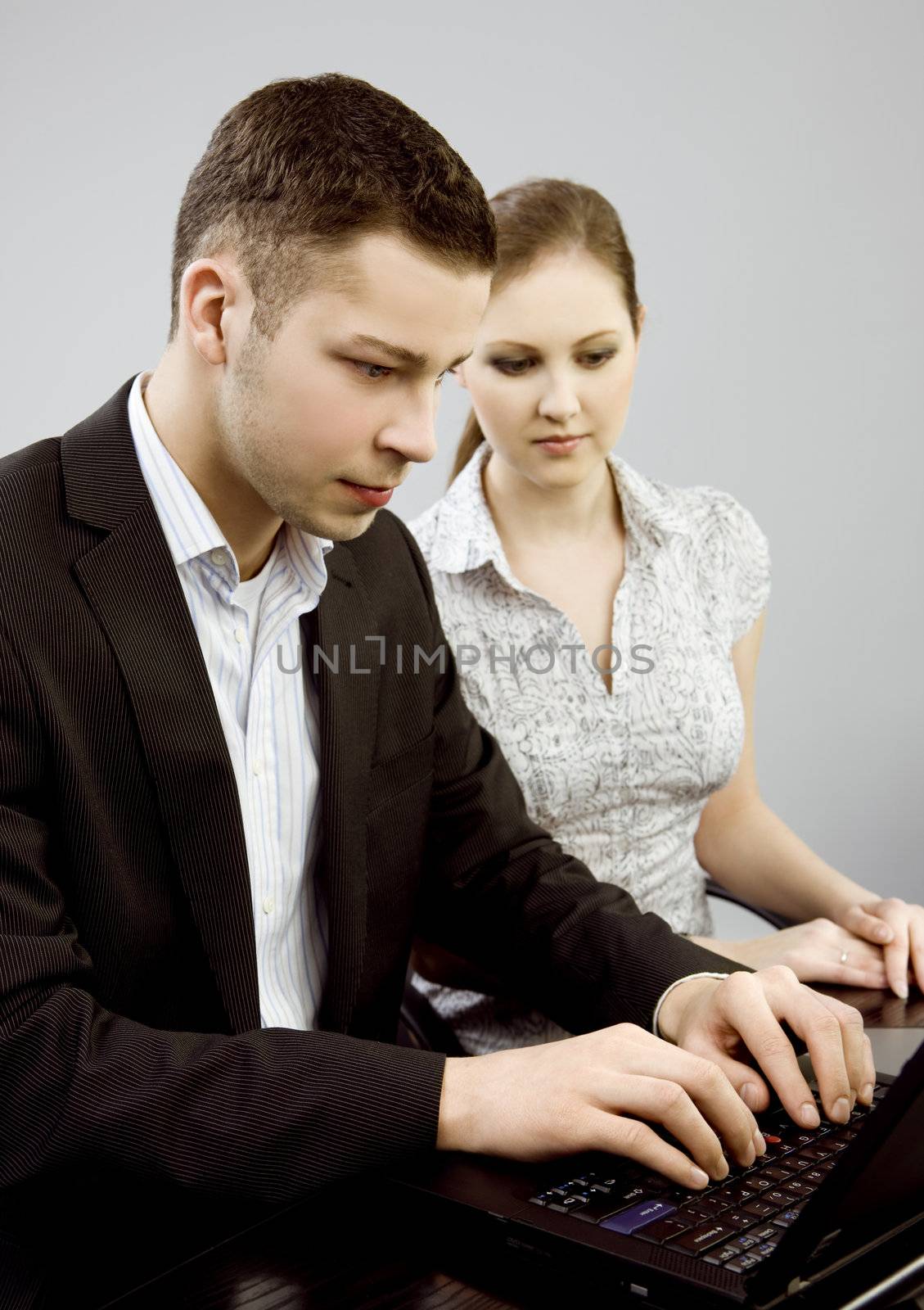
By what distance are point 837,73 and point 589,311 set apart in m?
1.96

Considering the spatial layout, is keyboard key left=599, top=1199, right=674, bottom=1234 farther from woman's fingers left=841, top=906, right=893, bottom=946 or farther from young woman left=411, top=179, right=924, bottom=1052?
young woman left=411, top=179, right=924, bottom=1052

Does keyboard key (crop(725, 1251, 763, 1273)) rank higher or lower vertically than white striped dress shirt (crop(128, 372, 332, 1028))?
lower

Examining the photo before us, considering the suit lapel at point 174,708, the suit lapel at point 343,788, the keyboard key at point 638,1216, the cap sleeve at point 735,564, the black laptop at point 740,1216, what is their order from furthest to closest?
the cap sleeve at point 735,564, the suit lapel at point 343,788, the suit lapel at point 174,708, the keyboard key at point 638,1216, the black laptop at point 740,1216

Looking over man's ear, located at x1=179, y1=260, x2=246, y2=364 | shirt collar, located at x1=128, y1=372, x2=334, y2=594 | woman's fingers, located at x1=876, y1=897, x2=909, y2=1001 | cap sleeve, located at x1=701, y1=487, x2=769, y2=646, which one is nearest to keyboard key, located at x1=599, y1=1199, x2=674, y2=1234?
woman's fingers, located at x1=876, y1=897, x2=909, y2=1001

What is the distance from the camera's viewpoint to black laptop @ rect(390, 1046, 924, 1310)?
0.75 m

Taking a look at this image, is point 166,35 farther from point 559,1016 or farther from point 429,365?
point 559,1016

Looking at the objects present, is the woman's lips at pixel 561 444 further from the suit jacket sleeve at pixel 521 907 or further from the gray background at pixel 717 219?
the gray background at pixel 717 219

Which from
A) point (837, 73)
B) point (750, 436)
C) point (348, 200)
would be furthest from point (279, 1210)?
point (837, 73)

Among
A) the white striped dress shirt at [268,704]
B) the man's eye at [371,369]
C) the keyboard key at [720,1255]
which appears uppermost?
the man's eye at [371,369]

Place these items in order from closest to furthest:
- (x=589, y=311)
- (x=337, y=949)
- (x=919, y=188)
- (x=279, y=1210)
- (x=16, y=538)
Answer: (x=279, y=1210)
(x=16, y=538)
(x=337, y=949)
(x=589, y=311)
(x=919, y=188)

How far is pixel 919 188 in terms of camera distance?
3.50 metres

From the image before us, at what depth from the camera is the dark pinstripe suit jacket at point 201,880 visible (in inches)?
41.4

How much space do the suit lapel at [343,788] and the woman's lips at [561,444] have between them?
0.60 meters

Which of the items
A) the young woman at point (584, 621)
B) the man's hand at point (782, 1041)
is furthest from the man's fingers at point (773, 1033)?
the young woman at point (584, 621)
